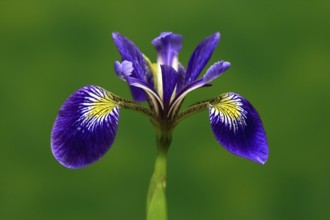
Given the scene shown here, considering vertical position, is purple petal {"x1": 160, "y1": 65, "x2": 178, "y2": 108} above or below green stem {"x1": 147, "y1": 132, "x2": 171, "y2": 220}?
above

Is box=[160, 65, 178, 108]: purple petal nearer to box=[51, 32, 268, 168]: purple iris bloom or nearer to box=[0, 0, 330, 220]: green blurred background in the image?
box=[51, 32, 268, 168]: purple iris bloom

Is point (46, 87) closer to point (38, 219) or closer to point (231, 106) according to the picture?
point (38, 219)

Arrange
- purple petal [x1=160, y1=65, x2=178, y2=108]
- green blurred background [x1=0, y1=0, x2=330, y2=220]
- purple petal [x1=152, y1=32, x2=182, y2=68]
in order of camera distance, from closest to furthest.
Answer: purple petal [x1=160, y1=65, x2=178, y2=108]
purple petal [x1=152, y1=32, x2=182, y2=68]
green blurred background [x1=0, y1=0, x2=330, y2=220]

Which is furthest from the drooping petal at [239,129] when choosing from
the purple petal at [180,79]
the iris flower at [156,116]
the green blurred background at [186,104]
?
the green blurred background at [186,104]

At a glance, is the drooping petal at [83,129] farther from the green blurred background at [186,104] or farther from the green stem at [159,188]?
the green blurred background at [186,104]

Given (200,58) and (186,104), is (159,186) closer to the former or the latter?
(200,58)

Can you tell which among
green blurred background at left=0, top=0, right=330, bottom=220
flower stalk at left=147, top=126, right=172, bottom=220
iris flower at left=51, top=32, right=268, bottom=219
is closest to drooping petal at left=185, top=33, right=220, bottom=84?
iris flower at left=51, top=32, right=268, bottom=219
